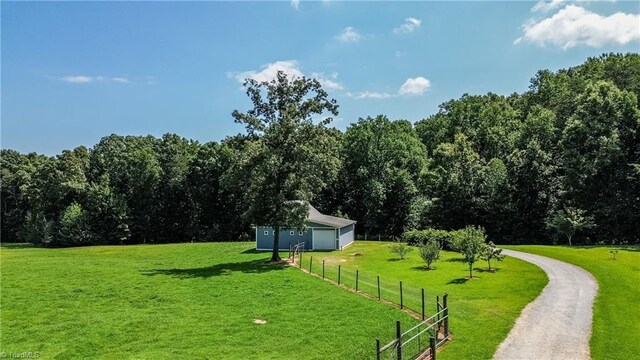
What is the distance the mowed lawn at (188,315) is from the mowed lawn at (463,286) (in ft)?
8.96

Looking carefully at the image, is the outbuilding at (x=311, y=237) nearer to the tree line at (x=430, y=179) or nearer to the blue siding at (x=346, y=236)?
the blue siding at (x=346, y=236)

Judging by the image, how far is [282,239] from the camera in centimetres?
4997

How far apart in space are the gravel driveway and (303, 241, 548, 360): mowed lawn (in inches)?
17.8

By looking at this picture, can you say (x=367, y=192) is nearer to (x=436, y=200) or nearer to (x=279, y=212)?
(x=436, y=200)

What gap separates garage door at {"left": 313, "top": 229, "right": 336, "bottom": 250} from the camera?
50.0 m

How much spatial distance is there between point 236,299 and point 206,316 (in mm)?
3585

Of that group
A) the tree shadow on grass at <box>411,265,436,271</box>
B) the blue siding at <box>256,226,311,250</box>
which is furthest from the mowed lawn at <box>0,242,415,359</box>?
the blue siding at <box>256,226,311,250</box>

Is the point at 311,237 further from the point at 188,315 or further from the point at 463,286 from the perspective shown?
the point at 188,315

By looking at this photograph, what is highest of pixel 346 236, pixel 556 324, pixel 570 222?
pixel 570 222

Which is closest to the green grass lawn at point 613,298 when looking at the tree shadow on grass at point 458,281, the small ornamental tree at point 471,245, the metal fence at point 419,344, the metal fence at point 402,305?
the metal fence at point 419,344

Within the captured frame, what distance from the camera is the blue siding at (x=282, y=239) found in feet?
163

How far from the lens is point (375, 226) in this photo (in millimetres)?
68812

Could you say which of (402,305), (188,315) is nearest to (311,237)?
(402,305)

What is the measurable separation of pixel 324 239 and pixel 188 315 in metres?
29.1
